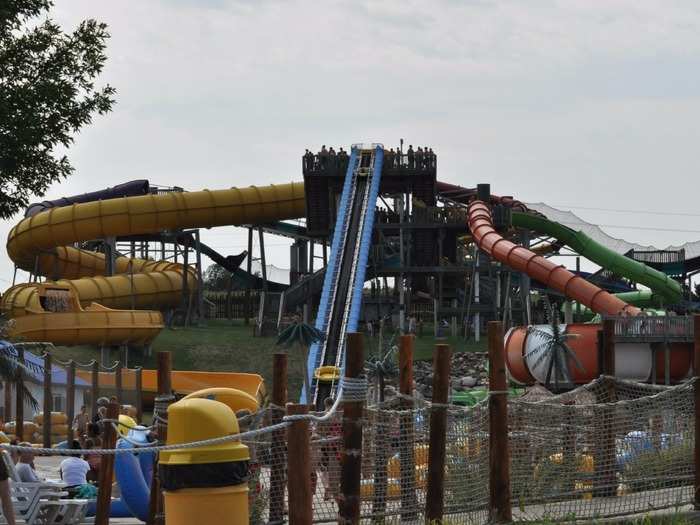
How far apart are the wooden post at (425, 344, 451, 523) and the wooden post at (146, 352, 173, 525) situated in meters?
2.62

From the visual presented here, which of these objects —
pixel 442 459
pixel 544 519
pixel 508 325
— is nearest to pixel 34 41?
pixel 442 459

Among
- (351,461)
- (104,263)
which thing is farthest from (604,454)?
(104,263)

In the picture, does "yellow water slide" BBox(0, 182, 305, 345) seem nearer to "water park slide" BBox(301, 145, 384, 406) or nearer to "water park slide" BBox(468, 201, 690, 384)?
"water park slide" BBox(301, 145, 384, 406)

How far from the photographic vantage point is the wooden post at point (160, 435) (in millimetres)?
13828

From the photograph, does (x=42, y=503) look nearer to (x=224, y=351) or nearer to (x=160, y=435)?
(x=160, y=435)

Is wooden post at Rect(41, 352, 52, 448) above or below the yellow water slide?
below

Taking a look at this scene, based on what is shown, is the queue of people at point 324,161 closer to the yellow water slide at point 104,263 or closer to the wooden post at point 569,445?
the yellow water slide at point 104,263

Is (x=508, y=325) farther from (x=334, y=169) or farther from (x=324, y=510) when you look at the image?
(x=324, y=510)

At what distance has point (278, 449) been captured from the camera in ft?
45.6

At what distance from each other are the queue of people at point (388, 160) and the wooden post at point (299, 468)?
40.3 m

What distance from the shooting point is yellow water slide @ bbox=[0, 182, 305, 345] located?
4534cm

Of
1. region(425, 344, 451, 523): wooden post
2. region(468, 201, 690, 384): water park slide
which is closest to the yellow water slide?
region(468, 201, 690, 384): water park slide

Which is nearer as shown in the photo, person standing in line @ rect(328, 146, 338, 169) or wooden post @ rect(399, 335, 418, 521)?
wooden post @ rect(399, 335, 418, 521)

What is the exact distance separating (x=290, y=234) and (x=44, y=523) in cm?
4602
